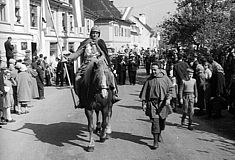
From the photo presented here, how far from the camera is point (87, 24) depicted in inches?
1788

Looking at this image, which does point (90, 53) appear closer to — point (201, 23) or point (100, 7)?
point (201, 23)

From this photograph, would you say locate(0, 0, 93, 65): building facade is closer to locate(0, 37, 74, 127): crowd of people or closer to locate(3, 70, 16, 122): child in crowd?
locate(0, 37, 74, 127): crowd of people

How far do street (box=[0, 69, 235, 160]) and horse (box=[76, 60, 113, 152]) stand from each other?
0.43 meters

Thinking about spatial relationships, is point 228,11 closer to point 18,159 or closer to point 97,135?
point 97,135

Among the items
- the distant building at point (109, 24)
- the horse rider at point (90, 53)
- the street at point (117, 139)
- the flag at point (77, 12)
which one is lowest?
the street at point (117, 139)

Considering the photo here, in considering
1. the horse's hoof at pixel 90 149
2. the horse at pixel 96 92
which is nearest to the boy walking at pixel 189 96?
the horse at pixel 96 92

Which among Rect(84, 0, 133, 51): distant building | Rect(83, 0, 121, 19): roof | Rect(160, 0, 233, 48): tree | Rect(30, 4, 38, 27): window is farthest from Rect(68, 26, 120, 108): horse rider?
Rect(83, 0, 121, 19): roof

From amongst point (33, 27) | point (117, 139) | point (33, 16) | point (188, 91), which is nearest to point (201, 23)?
point (188, 91)

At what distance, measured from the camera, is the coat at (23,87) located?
12352 millimetres

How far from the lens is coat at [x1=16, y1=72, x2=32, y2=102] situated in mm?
12352

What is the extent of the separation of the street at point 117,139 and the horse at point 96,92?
43cm

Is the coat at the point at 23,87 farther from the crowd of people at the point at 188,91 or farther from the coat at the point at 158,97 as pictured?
the coat at the point at 158,97

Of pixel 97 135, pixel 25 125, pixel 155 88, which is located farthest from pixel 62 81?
pixel 155 88

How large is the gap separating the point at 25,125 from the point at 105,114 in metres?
3.32
